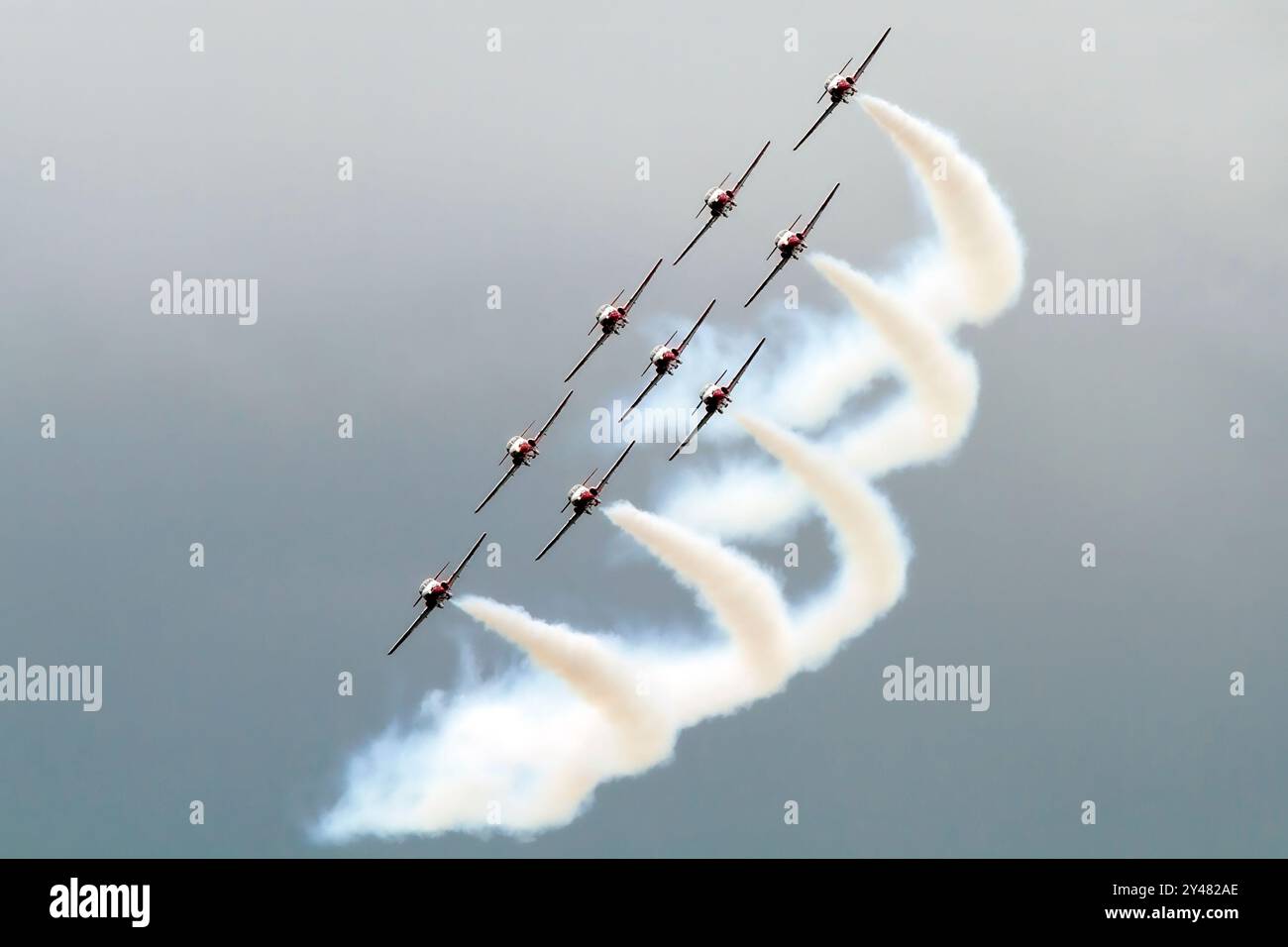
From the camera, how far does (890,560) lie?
13400cm

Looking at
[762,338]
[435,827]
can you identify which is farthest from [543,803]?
[762,338]

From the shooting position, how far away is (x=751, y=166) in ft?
422

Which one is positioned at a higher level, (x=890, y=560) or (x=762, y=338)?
(x=762, y=338)

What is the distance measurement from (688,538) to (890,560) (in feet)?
29.7
